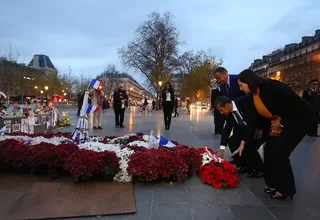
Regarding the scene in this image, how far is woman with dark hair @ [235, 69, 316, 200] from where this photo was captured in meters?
3.26

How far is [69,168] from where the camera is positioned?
398 centimetres

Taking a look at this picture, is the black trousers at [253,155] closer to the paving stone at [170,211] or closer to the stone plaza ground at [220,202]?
the stone plaza ground at [220,202]

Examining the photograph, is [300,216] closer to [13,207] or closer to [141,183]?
[141,183]

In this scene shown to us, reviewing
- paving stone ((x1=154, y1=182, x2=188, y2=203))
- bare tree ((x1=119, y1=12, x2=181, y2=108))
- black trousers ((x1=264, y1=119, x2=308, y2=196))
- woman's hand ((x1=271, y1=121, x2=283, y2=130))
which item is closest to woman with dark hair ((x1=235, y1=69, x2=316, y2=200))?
black trousers ((x1=264, y1=119, x2=308, y2=196))

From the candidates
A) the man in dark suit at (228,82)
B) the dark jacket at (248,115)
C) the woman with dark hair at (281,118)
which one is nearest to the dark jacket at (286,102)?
the woman with dark hair at (281,118)

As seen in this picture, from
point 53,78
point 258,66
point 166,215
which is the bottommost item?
point 166,215

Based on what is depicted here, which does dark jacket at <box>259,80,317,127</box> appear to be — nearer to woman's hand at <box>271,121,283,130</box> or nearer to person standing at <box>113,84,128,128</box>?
woman's hand at <box>271,121,283,130</box>

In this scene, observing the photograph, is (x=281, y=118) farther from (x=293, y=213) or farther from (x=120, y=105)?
(x=120, y=105)

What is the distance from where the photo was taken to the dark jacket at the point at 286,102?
A: 3234 millimetres

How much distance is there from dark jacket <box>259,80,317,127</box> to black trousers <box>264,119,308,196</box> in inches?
3.0

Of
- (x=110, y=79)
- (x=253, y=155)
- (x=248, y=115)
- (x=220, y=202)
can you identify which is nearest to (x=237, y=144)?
(x=253, y=155)

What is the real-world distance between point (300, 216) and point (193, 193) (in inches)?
50.5

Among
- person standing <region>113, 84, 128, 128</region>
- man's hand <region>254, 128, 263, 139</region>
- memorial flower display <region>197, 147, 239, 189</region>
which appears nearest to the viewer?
memorial flower display <region>197, 147, 239, 189</region>

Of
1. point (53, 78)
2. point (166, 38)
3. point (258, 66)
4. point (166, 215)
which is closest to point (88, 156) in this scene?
point (166, 215)
